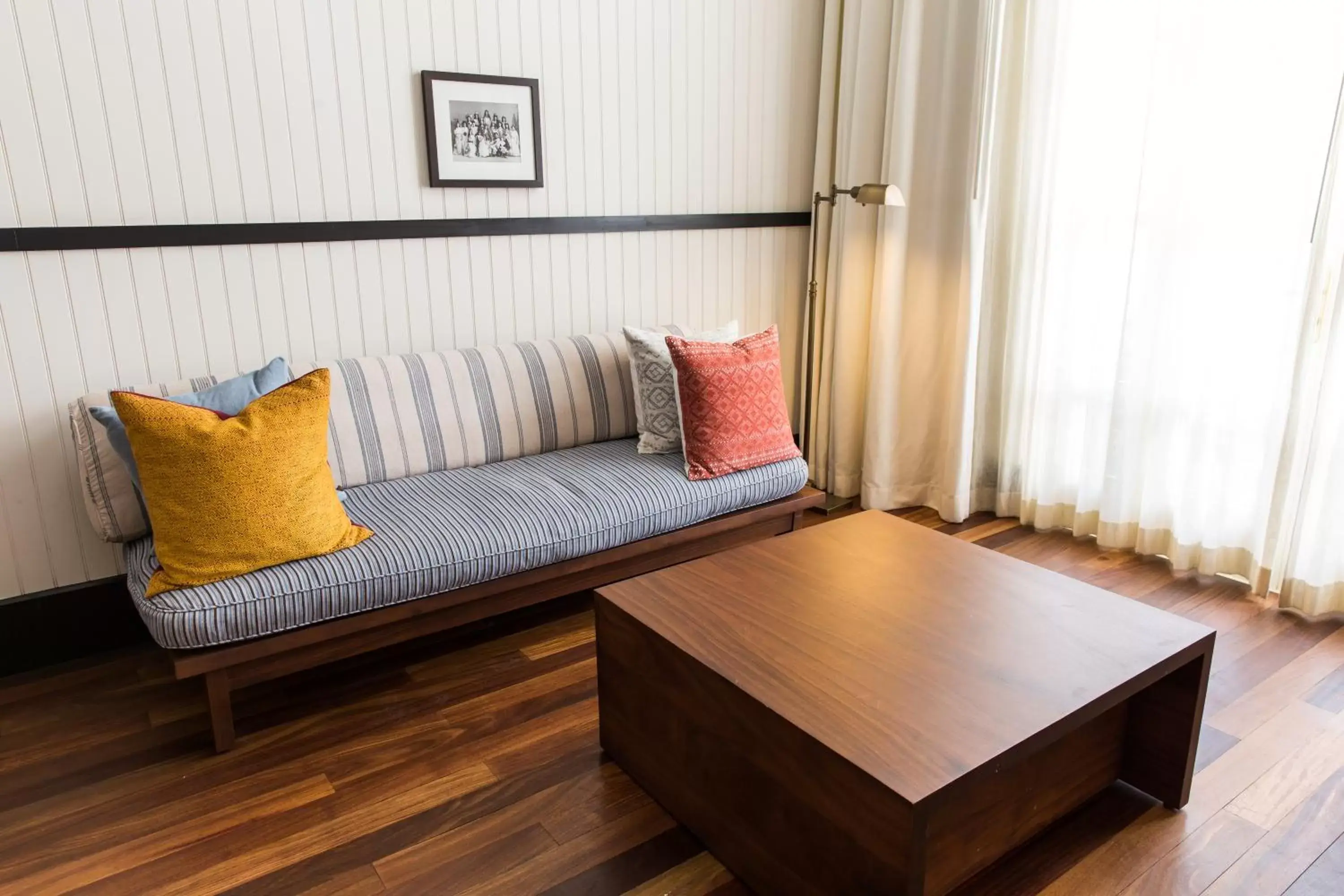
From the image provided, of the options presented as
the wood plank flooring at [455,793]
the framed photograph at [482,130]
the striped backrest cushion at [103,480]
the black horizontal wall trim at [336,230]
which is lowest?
the wood plank flooring at [455,793]

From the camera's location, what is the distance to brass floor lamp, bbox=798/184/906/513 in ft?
11.7

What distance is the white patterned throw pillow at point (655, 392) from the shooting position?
2.92 meters

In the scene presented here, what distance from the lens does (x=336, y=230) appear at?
2.71 metres

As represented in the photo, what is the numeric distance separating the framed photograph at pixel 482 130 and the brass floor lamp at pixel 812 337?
1128 millimetres

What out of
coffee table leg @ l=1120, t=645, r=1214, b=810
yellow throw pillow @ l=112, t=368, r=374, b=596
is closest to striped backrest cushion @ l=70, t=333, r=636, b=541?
yellow throw pillow @ l=112, t=368, r=374, b=596

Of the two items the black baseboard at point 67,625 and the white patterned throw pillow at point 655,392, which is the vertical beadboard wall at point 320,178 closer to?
the black baseboard at point 67,625

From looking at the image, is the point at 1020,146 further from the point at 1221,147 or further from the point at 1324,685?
the point at 1324,685

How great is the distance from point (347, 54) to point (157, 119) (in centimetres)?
55

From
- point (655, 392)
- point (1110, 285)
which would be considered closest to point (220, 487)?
point (655, 392)

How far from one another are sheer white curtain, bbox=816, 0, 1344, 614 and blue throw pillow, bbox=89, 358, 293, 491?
6.98 ft

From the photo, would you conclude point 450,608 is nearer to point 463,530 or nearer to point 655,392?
point 463,530

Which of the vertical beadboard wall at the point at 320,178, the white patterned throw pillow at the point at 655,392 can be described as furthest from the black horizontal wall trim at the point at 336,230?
the white patterned throw pillow at the point at 655,392

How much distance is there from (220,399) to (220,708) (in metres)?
0.76

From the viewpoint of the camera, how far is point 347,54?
2645 millimetres
